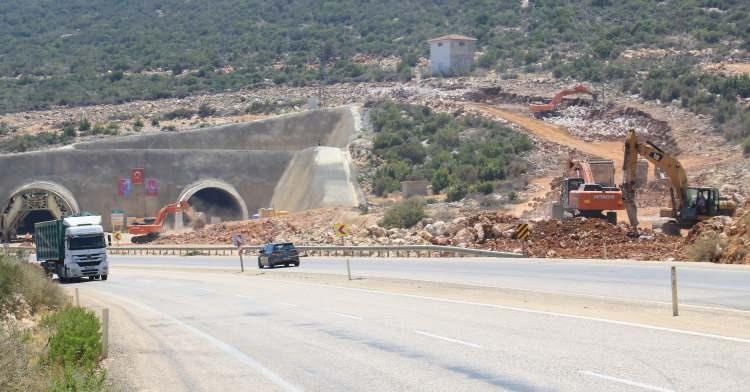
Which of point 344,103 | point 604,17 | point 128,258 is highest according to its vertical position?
point 604,17

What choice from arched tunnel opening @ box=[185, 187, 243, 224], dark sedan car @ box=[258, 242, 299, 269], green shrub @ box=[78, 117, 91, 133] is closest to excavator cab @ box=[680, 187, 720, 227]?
dark sedan car @ box=[258, 242, 299, 269]

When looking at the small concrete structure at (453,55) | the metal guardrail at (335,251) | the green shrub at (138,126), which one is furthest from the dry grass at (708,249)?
the small concrete structure at (453,55)

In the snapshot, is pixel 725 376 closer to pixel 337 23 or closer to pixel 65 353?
pixel 65 353

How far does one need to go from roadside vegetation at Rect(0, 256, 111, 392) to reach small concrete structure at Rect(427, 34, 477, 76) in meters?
78.1

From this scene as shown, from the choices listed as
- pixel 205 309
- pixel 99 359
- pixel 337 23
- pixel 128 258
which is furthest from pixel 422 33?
pixel 99 359

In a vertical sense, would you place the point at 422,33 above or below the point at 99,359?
above

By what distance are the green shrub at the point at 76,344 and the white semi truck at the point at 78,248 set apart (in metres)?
26.1

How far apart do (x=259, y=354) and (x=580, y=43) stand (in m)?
99.9

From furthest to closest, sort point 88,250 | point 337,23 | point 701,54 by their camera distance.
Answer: point 337,23, point 701,54, point 88,250

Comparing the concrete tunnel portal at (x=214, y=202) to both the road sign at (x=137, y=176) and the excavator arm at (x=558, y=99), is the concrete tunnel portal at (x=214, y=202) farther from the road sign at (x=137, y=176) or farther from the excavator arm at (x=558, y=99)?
the excavator arm at (x=558, y=99)

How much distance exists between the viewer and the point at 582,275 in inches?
1161

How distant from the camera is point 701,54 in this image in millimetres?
97312

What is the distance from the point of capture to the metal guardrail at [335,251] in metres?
43.9

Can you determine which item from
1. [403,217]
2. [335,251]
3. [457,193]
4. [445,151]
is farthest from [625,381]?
[445,151]
